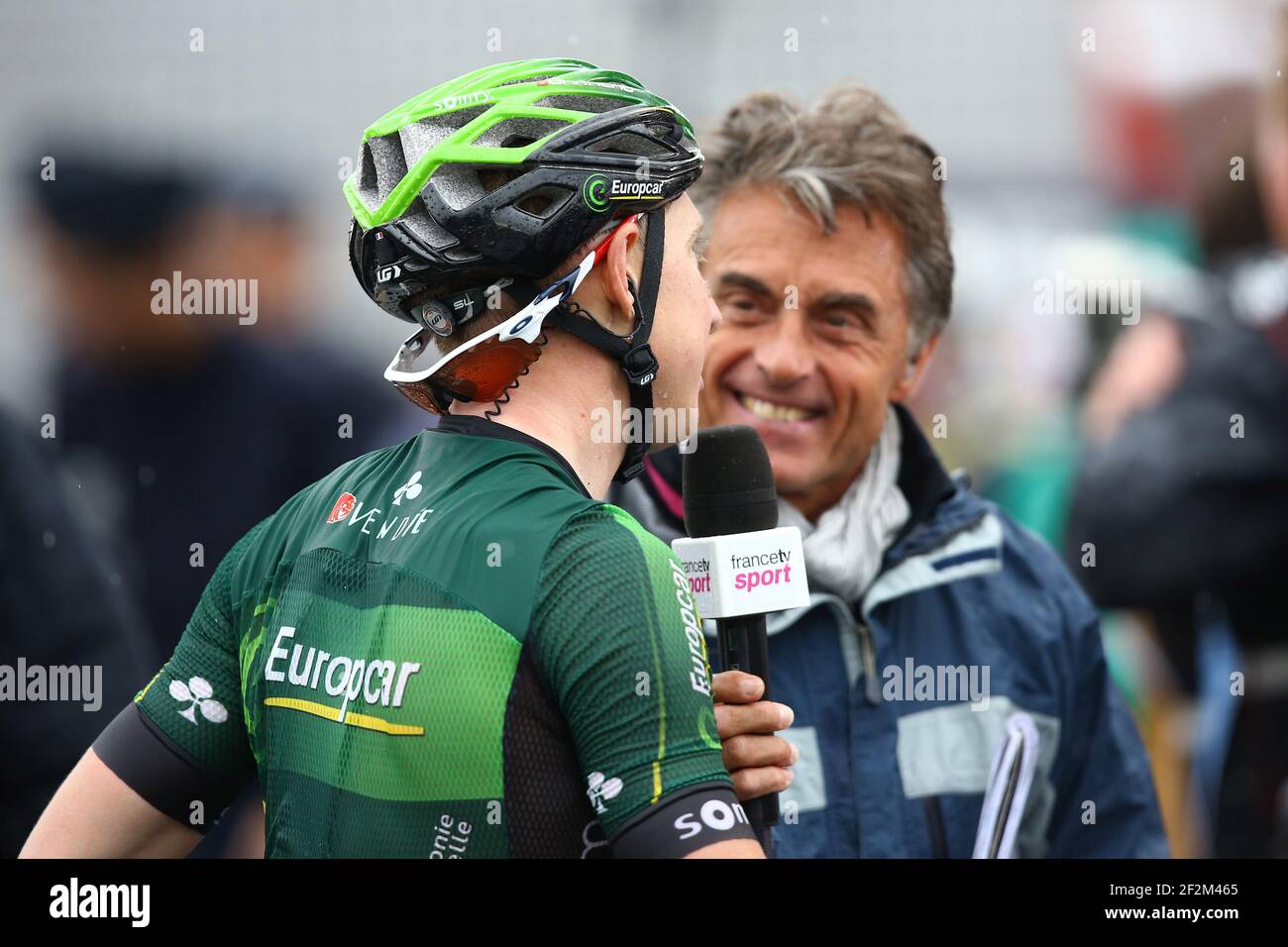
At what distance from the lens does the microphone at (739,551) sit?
2080 millimetres

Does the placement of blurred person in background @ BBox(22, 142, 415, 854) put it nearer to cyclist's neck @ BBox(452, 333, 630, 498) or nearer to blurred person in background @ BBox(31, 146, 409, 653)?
blurred person in background @ BBox(31, 146, 409, 653)

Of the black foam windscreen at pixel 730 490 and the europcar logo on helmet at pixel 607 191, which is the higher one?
the europcar logo on helmet at pixel 607 191

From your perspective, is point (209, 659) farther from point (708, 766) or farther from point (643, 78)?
point (643, 78)

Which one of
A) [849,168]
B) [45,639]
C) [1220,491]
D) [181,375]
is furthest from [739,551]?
[1220,491]

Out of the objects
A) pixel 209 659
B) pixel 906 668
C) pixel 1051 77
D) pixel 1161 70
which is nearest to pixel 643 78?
pixel 1051 77

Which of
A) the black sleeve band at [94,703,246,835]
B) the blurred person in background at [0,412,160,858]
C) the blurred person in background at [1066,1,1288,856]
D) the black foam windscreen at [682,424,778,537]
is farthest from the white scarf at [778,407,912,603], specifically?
the blurred person in background at [1066,1,1288,856]

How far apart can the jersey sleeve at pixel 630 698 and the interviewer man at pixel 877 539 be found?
1.35m

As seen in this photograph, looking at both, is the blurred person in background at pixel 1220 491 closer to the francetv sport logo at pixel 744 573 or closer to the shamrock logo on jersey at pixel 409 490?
the francetv sport logo at pixel 744 573

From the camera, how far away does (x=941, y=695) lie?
3.04 m

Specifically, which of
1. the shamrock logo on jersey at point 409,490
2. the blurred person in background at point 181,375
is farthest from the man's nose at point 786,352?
A: the blurred person in background at point 181,375

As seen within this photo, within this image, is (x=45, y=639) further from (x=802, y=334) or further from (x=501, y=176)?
(x=501, y=176)

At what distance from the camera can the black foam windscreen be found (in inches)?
86.4

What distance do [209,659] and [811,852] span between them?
139 cm

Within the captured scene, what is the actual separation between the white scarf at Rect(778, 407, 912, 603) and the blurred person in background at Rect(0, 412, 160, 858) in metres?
1.84
